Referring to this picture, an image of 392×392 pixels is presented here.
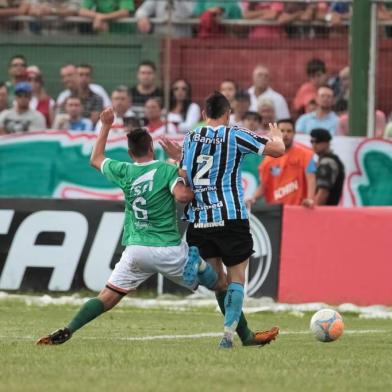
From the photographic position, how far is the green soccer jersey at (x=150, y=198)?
10.5 m

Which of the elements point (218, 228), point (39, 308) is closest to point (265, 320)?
point (39, 308)

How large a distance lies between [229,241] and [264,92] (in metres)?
8.28

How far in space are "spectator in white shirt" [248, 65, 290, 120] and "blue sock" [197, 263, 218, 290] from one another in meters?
8.16

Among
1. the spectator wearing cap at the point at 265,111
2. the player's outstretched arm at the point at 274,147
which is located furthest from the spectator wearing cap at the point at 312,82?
Answer: the player's outstretched arm at the point at 274,147

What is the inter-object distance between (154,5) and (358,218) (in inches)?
200

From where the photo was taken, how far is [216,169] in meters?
10.5

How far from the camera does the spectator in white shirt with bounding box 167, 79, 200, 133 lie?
18.5 m

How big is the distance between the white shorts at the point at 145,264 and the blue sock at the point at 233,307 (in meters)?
0.44

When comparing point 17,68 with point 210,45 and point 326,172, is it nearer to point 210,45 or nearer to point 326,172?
point 210,45

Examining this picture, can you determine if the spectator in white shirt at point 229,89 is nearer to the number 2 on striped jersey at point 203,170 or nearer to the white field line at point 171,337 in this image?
the white field line at point 171,337

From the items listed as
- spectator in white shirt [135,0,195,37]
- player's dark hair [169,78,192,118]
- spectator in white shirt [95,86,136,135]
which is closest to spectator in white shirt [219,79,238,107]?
player's dark hair [169,78,192,118]

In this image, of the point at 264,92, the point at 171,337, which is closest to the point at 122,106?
the point at 264,92

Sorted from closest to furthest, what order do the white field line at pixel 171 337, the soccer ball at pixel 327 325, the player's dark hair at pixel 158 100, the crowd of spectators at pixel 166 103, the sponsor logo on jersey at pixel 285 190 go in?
the soccer ball at pixel 327 325 → the white field line at pixel 171 337 → the sponsor logo on jersey at pixel 285 190 → the crowd of spectators at pixel 166 103 → the player's dark hair at pixel 158 100

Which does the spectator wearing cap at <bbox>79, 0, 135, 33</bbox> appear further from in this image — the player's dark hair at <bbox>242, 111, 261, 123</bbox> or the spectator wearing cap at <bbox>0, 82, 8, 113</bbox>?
the player's dark hair at <bbox>242, 111, 261, 123</bbox>
